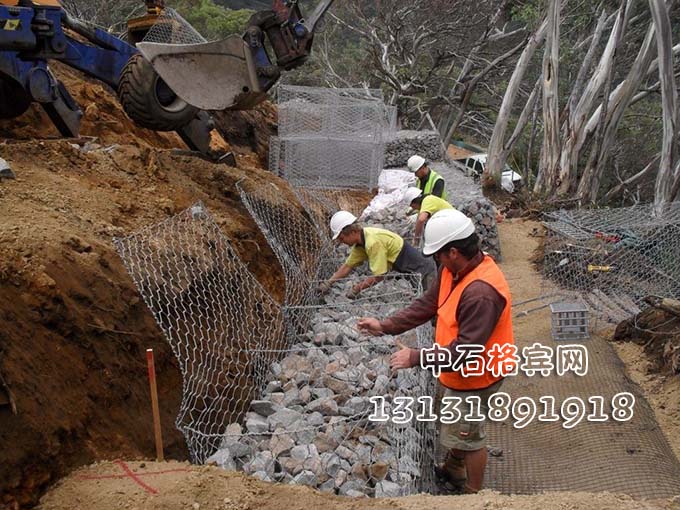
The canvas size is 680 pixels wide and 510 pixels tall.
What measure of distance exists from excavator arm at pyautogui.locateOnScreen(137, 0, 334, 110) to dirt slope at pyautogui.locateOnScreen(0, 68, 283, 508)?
967mm

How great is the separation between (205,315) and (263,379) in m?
0.61

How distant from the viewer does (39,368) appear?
3.01m

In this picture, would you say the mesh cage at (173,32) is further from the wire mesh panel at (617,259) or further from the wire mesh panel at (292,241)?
the wire mesh panel at (617,259)

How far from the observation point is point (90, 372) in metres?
3.25

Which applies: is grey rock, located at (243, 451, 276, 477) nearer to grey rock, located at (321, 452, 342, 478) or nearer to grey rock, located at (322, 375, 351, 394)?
grey rock, located at (321, 452, 342, 478)

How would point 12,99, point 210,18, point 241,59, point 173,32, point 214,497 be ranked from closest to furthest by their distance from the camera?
point 214,497 → point 241,59 → point 12,99 → point 173,32 → point 210,18

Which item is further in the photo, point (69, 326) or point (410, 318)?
point (410, 318)

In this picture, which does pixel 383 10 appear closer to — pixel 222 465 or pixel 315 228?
pixel 315 228

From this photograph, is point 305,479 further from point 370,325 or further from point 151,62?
point 151,62

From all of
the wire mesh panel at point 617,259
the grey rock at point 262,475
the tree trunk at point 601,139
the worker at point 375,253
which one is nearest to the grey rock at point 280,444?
the grey rock at point 262,475

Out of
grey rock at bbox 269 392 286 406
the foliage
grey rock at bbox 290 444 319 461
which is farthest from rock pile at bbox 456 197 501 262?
the foliage

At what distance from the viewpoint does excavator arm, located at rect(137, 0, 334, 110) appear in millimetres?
5215

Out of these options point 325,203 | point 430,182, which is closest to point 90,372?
point 430,182

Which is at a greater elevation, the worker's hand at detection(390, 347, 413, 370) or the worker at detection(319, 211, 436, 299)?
the worker at detection(319, 211, 436, 299)
